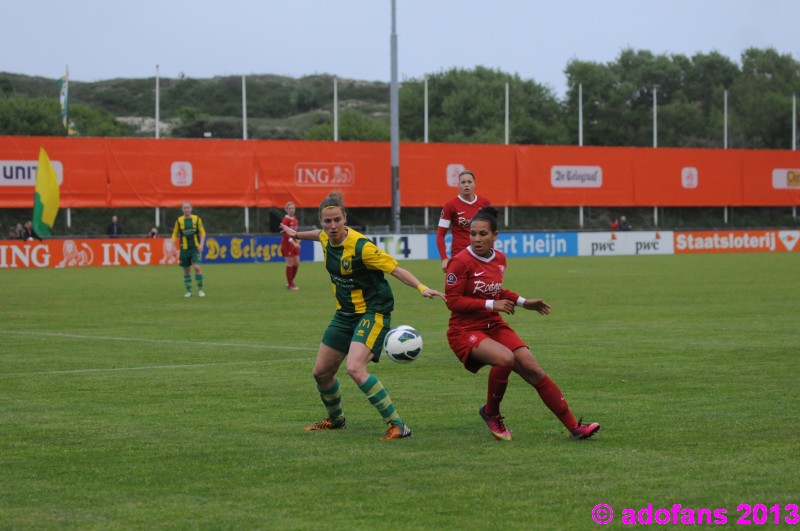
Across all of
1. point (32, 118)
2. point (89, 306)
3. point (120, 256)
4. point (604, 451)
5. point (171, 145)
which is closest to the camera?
point (604, 451)

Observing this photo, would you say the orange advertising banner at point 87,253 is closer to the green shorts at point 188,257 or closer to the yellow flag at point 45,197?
the yellow flag at point 45,197

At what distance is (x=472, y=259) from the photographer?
9.32 metres

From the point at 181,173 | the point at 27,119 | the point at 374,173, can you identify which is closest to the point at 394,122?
the point at 374,173

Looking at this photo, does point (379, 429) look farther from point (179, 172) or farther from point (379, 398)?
point (179, 172)

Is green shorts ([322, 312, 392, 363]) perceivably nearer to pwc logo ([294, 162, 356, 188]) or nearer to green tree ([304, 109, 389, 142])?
pwc logo ([294, 162, 356, 188])

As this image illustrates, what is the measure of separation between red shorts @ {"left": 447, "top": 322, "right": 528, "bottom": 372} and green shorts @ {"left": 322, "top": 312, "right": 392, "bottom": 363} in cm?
57

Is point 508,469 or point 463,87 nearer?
point 508,469

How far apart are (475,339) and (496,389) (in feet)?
1.40

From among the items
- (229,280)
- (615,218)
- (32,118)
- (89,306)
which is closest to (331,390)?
(89,306)

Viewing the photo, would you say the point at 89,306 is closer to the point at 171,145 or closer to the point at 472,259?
the point at 472,259

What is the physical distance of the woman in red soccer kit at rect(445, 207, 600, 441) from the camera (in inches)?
354

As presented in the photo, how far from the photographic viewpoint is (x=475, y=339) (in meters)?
9.19

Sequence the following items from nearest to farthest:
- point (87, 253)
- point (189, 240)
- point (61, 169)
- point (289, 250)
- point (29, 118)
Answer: point (189, 240), point (289, 250), point (87, 253), point (61, 169), point (29, 118)

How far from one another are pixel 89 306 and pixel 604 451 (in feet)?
58.7
